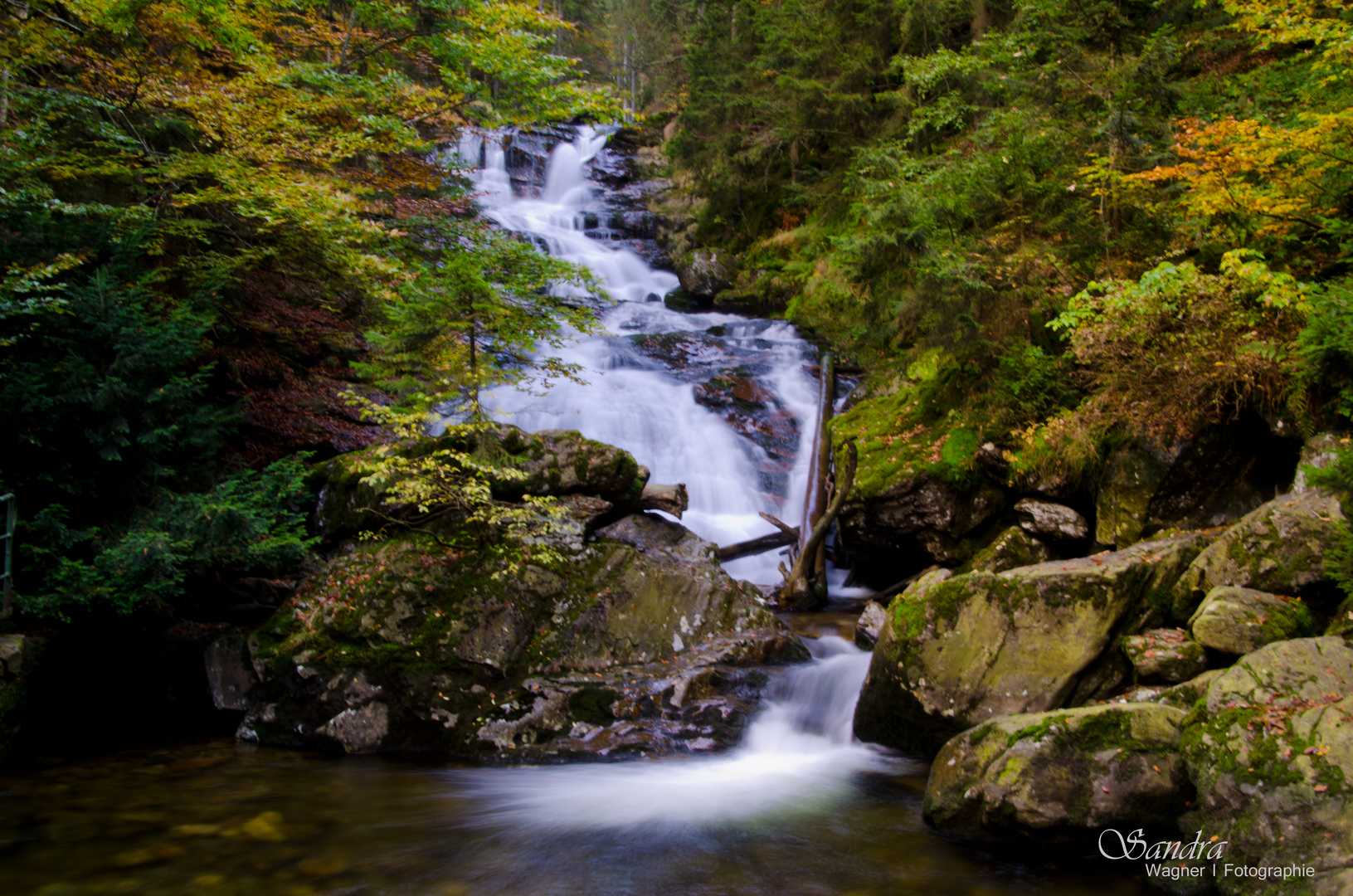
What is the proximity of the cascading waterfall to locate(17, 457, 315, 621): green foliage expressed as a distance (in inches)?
103

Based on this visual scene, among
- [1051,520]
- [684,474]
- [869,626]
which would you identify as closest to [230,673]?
[869,626]

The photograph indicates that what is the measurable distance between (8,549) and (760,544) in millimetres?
8758

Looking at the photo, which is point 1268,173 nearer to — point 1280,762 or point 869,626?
point 1280,762

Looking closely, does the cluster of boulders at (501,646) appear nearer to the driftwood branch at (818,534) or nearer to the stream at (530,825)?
the stream at (530,825)

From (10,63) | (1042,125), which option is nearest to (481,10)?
(10,63)

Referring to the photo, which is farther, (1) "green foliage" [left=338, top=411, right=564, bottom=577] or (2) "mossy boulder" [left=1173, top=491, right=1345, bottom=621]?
(1) "green foliage" [left=338, top=411, right=564, bottom=577]

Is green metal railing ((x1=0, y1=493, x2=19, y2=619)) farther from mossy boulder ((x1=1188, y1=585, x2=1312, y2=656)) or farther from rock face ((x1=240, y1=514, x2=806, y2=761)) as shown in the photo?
mossy boulder ((x1=1188, y1=585, x2=1312, y2=656))

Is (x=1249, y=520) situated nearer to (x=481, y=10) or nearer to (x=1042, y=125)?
(x=1042, y=125)

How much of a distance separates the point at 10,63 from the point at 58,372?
10.7ft

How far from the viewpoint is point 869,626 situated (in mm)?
8531

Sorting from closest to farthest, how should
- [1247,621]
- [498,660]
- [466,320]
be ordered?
[1247,621] < [498,660] < [466,320]

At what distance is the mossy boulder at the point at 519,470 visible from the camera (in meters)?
A: 8.05

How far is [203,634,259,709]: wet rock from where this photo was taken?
7160 mm

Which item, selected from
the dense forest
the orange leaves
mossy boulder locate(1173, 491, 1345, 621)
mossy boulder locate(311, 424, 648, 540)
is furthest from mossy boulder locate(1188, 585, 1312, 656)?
mossy boulder locate(311, 424, 648, 540)
